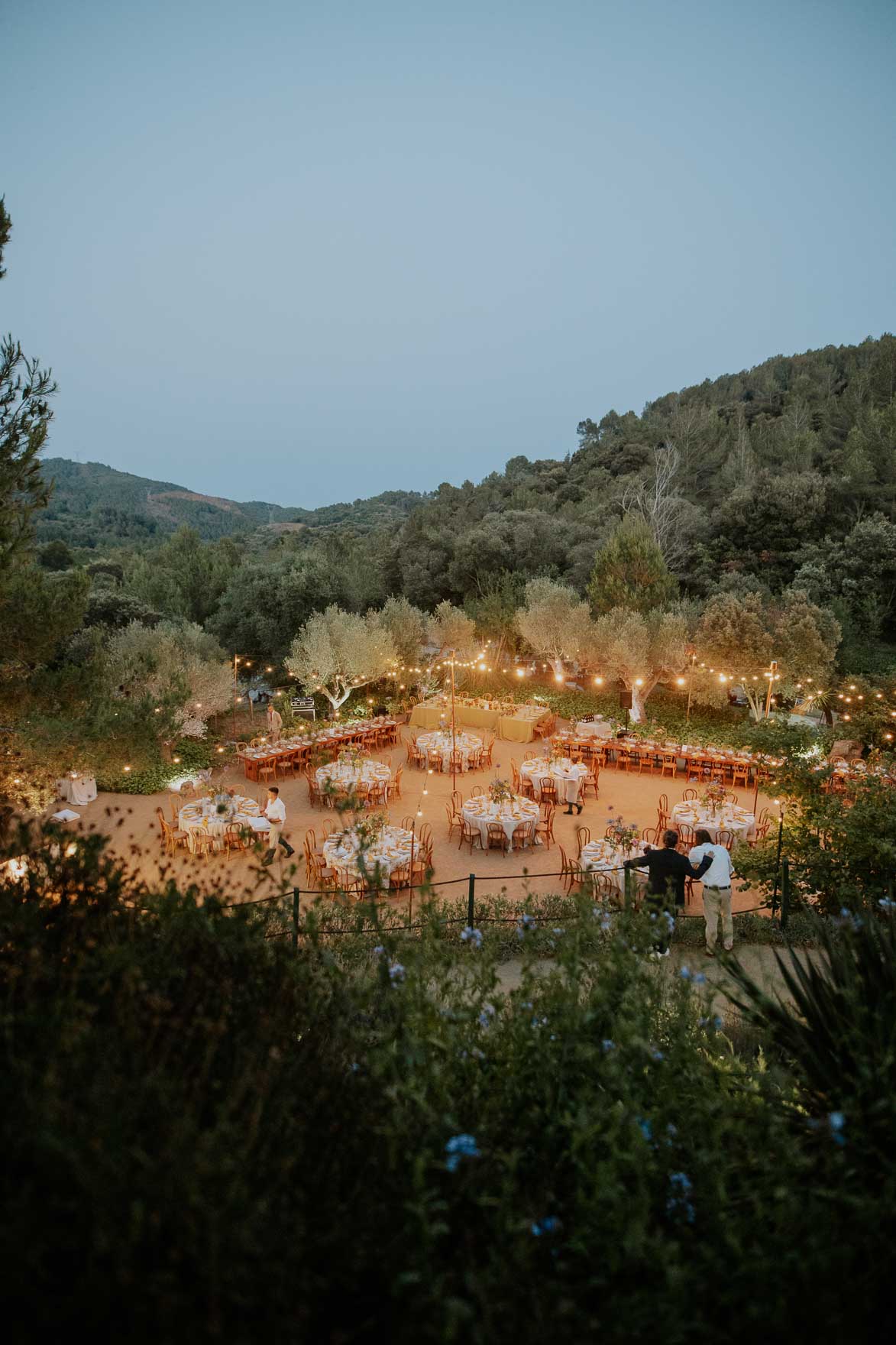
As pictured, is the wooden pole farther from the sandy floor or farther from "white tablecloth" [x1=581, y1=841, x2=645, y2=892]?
"white tablecloth" [x1=581, y1=841, x2=645, y2=892]

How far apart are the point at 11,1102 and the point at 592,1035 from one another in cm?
191

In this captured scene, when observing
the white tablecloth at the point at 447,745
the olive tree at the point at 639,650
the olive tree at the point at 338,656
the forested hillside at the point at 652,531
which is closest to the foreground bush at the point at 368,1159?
A: the white tablecloth at the point at 447,745

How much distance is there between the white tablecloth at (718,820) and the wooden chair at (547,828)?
6.57ft

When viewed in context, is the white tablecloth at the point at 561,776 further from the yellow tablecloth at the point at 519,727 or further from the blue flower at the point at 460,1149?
the blue flower at the point at 460,1149

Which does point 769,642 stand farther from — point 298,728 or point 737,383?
point 737,383

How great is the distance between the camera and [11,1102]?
1.62 m

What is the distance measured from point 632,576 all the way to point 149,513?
153 feet

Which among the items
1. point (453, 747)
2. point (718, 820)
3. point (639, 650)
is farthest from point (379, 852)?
point (639, 650)

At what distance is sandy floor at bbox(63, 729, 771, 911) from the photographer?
34.2 ft

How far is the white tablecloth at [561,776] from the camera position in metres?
13.8

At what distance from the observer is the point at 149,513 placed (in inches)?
2263

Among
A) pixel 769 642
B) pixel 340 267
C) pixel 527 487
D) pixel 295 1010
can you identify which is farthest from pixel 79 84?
pixel 340 267

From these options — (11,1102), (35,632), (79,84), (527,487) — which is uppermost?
(79,84)

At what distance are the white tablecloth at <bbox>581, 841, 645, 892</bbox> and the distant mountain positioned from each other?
3759 centimetres
